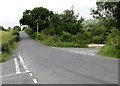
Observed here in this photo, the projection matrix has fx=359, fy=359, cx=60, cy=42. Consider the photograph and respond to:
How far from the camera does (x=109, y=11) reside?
110 ft

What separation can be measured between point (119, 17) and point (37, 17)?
70.8 m

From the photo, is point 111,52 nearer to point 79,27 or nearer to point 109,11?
point 109,11

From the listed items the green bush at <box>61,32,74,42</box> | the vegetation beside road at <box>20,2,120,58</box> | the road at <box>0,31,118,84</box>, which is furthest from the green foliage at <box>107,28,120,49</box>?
the green bush at <box>61,32,74,42</box>

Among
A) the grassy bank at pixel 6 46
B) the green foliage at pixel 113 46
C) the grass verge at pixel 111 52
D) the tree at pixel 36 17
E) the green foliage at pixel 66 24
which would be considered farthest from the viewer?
the tree at pixel 36 17

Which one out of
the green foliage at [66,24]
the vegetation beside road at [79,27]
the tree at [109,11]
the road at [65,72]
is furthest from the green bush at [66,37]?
the road at [65,72]

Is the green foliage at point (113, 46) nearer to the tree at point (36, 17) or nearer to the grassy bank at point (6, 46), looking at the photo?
the grassy bank at point (6, 46)

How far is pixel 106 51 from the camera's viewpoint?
1177 inches

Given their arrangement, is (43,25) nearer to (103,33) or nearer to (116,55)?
(103,33)

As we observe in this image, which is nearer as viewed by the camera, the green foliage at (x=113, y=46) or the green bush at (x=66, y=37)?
the green foliage at (x=113, y=46)

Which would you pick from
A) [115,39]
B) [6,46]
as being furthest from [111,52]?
[6,46]

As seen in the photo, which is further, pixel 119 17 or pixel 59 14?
pixel 59 14

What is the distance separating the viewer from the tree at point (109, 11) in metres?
32.3

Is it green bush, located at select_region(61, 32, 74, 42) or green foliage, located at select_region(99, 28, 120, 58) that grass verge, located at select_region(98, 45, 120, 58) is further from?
green bush, located at select_region(61, 32, 74, 42)

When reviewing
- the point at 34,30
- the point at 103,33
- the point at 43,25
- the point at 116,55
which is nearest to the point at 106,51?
the point at 116,55
